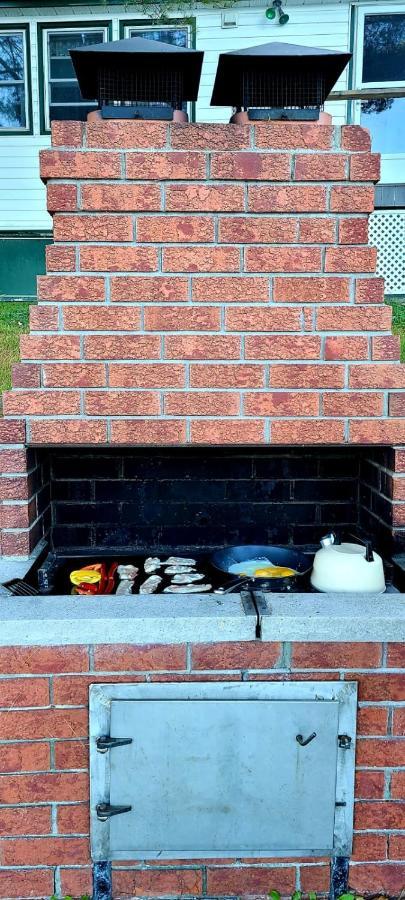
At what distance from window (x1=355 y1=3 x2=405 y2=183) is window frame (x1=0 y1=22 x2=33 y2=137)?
11.7ft

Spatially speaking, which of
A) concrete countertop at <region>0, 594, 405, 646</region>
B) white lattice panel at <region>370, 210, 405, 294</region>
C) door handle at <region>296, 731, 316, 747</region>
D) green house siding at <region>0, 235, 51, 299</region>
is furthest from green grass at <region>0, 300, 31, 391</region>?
white lattice panel at <region>370, 210, 405, 294</region>

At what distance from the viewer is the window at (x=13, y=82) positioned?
7609 mm

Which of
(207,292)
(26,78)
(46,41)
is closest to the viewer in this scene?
(207,292)

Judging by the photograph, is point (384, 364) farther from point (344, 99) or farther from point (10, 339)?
point (344, 99)

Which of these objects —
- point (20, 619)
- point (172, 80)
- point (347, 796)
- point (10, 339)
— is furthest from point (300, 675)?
point (10, 339)

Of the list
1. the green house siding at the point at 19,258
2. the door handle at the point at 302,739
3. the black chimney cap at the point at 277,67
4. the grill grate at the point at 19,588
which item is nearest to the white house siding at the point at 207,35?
the green house siding at the point at 19,258

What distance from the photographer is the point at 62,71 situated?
7.54 m

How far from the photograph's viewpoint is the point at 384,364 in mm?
2305

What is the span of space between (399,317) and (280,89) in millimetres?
4518

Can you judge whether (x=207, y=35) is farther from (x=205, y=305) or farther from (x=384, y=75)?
(x=205, y=305)

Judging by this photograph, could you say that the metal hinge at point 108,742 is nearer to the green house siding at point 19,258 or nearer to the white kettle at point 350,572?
the white kettle at point 350,572

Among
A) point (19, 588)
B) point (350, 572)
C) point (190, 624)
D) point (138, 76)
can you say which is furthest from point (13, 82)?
point (190, 624)

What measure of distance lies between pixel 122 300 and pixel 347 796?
63.7 inches

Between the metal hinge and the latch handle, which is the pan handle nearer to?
the metal hinge
